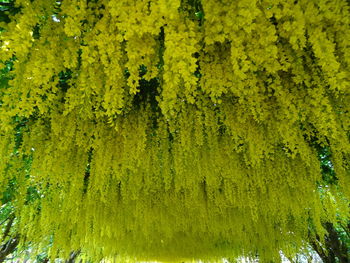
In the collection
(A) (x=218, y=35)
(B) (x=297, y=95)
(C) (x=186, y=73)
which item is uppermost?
(B) (x=297, y=95)

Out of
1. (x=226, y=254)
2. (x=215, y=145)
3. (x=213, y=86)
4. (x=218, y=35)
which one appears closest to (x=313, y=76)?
(x=213, y=86)

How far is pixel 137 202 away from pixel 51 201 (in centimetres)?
171

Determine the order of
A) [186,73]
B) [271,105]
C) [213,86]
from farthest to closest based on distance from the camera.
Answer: [271,105] < [213,86] < [186,73]

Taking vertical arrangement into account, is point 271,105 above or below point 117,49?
above

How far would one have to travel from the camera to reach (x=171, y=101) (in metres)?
2.40

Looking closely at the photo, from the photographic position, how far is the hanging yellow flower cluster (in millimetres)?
1894

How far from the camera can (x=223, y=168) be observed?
14.5 feet

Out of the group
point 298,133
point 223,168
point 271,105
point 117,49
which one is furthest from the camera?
point 223,168

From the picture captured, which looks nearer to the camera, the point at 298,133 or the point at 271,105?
the point at 271,105

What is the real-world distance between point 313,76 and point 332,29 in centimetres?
59

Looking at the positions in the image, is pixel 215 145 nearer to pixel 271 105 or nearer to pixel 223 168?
pixel 223 168

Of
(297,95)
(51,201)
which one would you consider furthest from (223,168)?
(51,201)

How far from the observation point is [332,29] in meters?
2.05

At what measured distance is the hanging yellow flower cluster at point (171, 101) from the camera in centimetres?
189
